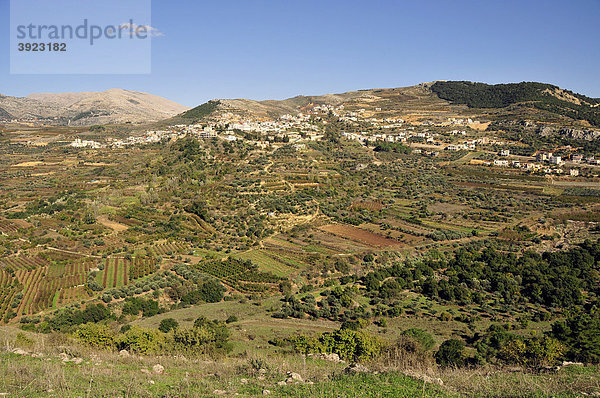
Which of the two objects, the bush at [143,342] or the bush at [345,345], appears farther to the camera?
the bush at [345,345]

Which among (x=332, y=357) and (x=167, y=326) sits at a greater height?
(x=332, y=357)

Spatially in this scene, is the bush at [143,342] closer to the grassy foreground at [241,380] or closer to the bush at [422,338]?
the grassy foreground at [241,380]

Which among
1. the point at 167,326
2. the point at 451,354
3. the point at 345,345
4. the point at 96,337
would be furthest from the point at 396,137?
the point at 96,337

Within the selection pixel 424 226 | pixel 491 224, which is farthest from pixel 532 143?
pixel 424 226

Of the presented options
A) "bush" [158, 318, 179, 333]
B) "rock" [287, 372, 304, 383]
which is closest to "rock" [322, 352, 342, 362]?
"rock" [287, 372, 304, 383]

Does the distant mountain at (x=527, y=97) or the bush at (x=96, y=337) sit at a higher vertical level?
the distant mountain at (x=527, y=97)

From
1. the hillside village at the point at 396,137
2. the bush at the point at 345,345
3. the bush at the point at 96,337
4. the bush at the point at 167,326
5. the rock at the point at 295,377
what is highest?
the hillside village at the point at 396,137

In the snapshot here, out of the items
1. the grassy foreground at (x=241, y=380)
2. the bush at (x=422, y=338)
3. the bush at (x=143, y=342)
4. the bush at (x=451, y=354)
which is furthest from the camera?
the bush at (x=422, y=338)

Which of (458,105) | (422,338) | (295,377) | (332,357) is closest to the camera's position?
(295,377)

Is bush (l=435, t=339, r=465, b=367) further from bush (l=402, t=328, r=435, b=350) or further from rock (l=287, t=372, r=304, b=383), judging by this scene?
rock (l=287, t=372, r=304, b=383)

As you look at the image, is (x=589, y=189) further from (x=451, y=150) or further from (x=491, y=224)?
(x=451, y=150)

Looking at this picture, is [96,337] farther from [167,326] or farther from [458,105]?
[458,105]

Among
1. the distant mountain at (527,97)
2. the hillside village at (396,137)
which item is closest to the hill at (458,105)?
the distant mountain at (527,97)

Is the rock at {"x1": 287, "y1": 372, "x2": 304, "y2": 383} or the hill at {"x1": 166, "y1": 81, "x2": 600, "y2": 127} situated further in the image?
the hill at {"x1": 166, "y1": 81, "x2": 600, "y2": 127}
